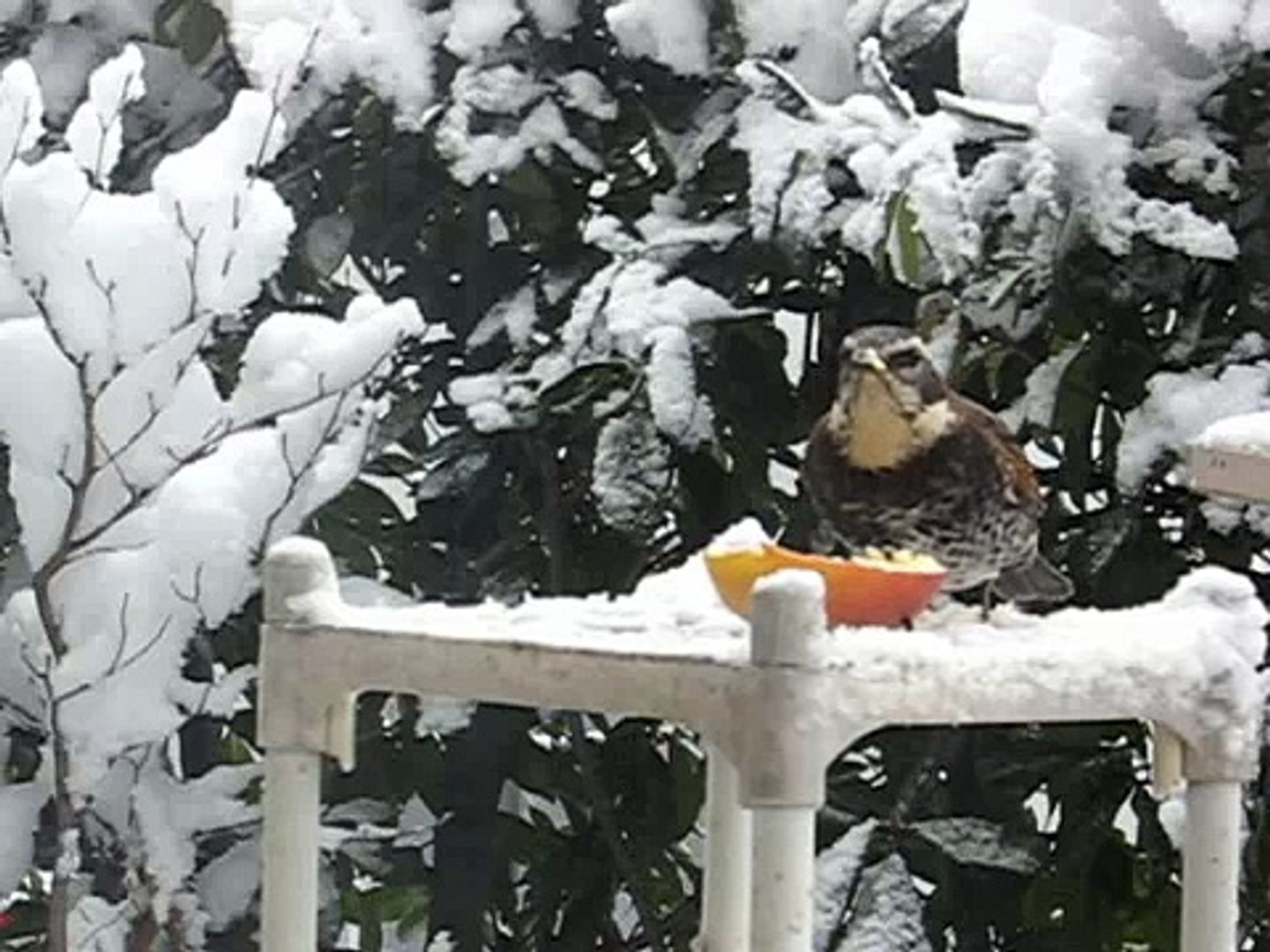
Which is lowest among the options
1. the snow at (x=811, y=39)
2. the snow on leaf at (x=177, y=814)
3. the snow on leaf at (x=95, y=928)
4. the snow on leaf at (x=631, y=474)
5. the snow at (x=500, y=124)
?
the snow on leaf at (x=95, y=928)

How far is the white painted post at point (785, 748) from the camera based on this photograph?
1.04 metres

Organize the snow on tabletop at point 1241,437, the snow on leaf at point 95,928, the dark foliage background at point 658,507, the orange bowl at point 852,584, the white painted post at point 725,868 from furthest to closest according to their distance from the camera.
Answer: the dark foliage background at point 658,507, the snow on leaf at point 95,928, the white painted post at point 725,868, the snow on tabletop at point 1241,437, the orange bowl at point 852,584

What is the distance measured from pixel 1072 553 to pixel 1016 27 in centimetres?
33

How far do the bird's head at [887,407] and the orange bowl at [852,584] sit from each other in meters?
0.15

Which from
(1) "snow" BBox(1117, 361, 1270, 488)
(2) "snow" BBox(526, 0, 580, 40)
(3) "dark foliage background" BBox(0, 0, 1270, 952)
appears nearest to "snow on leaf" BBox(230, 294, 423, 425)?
(3) "dark foliage background" BBox(0, 0, 1270, 952)

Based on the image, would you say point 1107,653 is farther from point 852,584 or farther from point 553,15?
point 553,15

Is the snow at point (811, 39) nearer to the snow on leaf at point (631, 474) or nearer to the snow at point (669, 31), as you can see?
the snow at point (669, 31)

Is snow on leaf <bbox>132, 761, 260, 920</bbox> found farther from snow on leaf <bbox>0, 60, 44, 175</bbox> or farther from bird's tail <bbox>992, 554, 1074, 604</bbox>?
bird's tail <bbox>992, 554, 1074, 604</bbox>

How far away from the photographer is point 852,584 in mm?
1157

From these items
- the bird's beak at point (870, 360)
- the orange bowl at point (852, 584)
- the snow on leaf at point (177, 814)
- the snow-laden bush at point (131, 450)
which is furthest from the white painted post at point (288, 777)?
the snow on leaf at point (177, 814)

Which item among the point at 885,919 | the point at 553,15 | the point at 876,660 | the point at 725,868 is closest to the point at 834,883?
the point at 885,919

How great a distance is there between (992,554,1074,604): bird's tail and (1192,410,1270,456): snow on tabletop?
0.12 meters

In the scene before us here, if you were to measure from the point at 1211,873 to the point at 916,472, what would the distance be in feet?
0.72

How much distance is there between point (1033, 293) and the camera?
5.77ft
